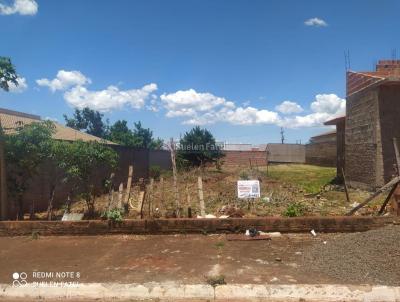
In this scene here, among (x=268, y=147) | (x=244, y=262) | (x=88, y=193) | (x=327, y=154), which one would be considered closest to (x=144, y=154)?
(x=88, y=193)

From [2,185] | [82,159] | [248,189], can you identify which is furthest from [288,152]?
[2,185]

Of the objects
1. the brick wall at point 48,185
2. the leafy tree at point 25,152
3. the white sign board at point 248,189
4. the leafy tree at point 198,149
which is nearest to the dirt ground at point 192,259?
the leafy tree at point 25,152

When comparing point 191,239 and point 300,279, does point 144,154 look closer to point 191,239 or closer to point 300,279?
point 191,239

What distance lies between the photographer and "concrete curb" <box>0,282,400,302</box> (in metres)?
4.82

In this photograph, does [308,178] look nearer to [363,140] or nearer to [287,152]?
[363,140]

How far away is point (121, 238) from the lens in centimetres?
796

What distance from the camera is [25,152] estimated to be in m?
9.27

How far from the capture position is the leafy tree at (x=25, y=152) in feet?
30.1

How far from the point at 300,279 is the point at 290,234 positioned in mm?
2628

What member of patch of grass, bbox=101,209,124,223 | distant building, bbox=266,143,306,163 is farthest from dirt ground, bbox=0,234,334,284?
distant building, bbox=266,143,306,163

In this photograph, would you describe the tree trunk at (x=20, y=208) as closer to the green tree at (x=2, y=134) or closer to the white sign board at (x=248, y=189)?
the green tree at (x=2, y=134)

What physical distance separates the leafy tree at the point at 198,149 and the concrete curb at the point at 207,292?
20869mm

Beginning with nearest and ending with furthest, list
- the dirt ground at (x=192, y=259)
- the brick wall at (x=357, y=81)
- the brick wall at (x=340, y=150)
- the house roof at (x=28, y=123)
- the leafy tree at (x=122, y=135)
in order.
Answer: the dirt ground at (x=192, y=259)
the house roof at (x=28, y=123)
the brick wall at (x=357, y=81)
the brick wall at (x=340, y=150)
the leafy tree at (x=122, y=135)

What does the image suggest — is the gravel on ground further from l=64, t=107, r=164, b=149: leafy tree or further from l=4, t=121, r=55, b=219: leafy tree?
l=64, t=107, r=164, b=149: leafy tree
